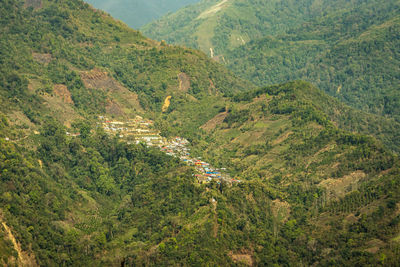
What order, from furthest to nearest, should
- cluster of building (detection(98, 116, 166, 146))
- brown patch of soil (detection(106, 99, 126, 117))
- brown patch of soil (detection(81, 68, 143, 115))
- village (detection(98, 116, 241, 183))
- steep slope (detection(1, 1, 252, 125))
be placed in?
1. brown patch of soil (detection(81, 68, 143, 115))
2. brown patch of soil (detection(106, 99, 126, 117))
3. steep slope (detection(1, 1, 252, 125))
4. cluster of building (detection(98, 116, 166, 146))
5. village (detection(98, 116, 241, 183))

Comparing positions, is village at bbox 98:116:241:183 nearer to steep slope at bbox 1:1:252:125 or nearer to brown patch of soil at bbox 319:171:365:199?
steep slope at bbox 1:1:252:125

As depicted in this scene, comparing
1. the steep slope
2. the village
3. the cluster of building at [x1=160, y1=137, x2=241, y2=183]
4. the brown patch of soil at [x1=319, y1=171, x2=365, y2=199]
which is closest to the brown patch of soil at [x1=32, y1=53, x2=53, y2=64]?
the steep slope

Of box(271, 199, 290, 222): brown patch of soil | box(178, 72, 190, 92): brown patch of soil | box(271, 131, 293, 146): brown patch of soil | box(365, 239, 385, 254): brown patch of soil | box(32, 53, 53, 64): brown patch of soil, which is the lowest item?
box(365, 239, 385, 254): brown patch of soil

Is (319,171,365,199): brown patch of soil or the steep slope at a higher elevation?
the steep slope

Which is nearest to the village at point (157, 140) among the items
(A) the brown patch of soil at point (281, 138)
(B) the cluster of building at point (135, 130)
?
(B) the cluster of building at point (135, 130)

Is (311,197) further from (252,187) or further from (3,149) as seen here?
(3,149)

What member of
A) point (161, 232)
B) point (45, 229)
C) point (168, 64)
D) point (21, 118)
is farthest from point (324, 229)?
point (168, 64)

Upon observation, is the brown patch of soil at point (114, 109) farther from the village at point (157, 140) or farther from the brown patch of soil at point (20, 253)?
the brown patch of soil at point (20, 253)
